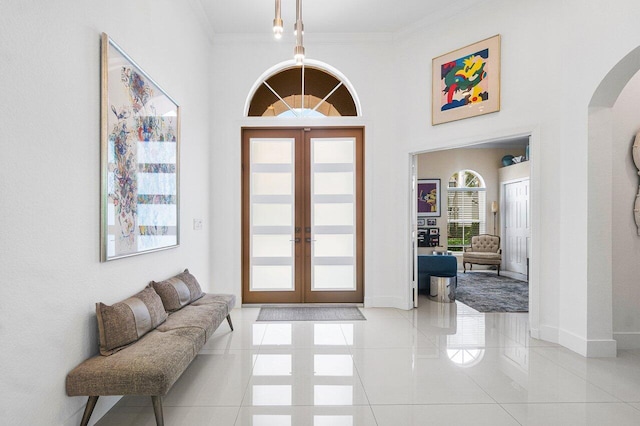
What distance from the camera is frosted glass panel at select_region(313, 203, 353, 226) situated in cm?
536

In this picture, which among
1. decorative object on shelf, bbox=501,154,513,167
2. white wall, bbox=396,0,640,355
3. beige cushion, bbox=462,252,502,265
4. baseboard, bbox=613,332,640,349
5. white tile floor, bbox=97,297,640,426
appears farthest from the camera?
decorative object on shelf, bbox=501,154,513,167

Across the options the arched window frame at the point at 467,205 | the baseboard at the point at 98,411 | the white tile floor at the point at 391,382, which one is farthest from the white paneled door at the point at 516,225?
the baseboard at the point at 98,411

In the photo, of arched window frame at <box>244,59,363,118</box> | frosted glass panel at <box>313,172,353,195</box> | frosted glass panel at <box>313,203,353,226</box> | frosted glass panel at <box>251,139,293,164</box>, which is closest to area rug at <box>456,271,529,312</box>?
frosted glass panel at <box>313,203,353,226</box>

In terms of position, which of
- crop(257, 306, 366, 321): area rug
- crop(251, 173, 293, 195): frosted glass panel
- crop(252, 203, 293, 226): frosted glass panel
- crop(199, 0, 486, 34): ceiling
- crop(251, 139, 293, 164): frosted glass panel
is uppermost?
crop(199, 0, 486, 34): ceiling

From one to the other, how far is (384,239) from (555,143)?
2.36 meters

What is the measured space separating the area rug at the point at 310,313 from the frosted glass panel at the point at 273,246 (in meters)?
0.77

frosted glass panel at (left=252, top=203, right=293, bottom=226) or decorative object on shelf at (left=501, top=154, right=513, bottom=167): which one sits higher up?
decorative object on shelf at (left=501, top=154, right=513, bottom=167)

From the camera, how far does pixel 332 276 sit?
539cm

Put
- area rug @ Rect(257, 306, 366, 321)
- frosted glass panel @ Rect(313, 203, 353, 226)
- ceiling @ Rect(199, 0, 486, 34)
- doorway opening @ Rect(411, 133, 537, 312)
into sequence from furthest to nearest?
doorway opening @ Rect(411, 133, 537, 312)
frosted glass panel @ Rect(313, 203, 353, 226)
area rug @ Rect(257, 306, 366, 321)
ceiling @ Rect(199, 0, 486, 34)

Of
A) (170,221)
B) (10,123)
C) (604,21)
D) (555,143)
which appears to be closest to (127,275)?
(170,221)

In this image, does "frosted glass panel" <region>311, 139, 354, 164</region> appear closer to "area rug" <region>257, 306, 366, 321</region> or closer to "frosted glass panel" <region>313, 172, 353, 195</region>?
"frosted glass panel" <region>313, 172, 353, 195</region>

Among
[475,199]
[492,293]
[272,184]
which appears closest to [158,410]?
[272,184]

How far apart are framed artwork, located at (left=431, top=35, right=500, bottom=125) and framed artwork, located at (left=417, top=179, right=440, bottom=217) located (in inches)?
189

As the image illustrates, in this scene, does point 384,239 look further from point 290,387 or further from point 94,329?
point 94,329
